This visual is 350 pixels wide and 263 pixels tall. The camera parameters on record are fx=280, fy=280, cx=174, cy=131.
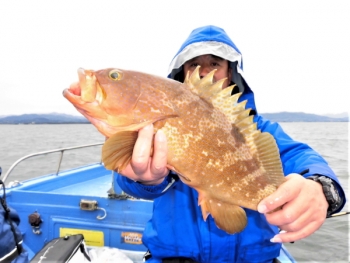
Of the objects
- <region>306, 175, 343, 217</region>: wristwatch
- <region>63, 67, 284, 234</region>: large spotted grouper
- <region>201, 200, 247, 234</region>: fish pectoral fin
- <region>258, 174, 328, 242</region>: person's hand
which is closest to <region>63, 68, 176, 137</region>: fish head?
<region>63, 67, 284, 234</region>: large spotted grouper

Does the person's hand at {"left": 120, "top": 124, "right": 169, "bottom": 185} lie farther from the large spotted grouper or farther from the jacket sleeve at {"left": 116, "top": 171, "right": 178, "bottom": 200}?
the jacket sleeve at {"left": 116, "top": 171, "right": 178, "bottom": 200}

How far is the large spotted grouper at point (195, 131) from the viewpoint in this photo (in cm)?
174

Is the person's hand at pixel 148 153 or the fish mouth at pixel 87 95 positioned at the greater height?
the fish mouth at pixel 87 95

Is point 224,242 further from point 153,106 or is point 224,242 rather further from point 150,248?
point 153,106

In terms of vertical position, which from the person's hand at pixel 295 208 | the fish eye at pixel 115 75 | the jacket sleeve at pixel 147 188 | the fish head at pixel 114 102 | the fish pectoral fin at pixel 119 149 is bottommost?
the jacket sleeve at pixel 147 188

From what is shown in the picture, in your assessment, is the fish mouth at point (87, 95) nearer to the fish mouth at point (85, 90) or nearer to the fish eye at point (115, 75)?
the fish mouth at point (85, 90)

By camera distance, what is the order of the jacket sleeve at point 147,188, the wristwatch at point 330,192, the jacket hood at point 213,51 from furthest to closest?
the jacket hood at point 213,51 < the jacket sleeve at point 147,188 < the wristwatch at point 330,192

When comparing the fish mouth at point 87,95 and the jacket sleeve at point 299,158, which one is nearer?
the fish mouth at point 87,95

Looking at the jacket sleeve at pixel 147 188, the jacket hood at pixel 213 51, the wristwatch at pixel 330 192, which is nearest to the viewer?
the wristwatch at pixel 330 192

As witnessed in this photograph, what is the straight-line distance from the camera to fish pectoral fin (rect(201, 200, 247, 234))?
187 centimetres

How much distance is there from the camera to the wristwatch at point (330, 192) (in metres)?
1.83

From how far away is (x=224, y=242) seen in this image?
2.42 m

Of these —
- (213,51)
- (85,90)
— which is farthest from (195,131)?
(213,51)

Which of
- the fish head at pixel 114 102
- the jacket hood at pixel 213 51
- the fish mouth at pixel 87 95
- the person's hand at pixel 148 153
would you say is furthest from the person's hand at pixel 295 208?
the jacket hood at pixel 213 51
